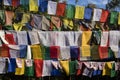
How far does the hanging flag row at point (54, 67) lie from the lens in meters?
14.0

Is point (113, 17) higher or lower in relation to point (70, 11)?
lower

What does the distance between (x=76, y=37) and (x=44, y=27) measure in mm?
1276

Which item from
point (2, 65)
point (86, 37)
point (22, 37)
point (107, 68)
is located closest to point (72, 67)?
point (86, 37)

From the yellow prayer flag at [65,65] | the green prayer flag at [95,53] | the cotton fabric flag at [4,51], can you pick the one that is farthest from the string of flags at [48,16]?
the yellow prayer flag at [65,65]

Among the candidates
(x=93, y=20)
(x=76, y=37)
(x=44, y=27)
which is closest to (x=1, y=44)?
(x=44, y=27)

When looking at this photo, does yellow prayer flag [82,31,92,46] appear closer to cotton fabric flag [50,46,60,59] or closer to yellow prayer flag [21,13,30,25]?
cotton fabric flag [50,46,60,59]

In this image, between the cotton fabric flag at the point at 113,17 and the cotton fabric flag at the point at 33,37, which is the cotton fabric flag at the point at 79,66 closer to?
the cotton fabric flag at the point at 33,37

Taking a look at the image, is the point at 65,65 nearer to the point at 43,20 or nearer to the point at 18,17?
the point at 43,20

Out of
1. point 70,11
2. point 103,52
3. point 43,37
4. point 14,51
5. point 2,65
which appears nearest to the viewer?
point 2,65

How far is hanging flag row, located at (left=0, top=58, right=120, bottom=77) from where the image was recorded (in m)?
14.0

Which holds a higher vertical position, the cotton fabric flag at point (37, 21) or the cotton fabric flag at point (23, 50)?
the cotton fabric flag at point (37, 21)

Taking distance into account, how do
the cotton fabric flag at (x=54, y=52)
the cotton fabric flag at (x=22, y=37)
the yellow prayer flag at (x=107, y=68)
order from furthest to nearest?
the yellow prayer flag at (x=107, y=68), the cotton fabric flag at (x=54, y=52), the cotton fabric flag at (x=22, y=37)

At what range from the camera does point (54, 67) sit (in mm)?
14992

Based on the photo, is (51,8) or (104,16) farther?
(104,16)
